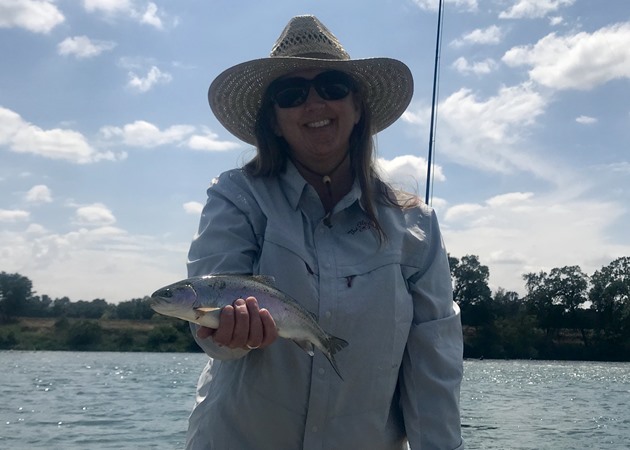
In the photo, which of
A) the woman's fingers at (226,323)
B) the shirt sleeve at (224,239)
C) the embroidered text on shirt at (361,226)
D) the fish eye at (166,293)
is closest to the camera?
the woman's fingers at (226,323)

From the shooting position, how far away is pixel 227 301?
2.94m

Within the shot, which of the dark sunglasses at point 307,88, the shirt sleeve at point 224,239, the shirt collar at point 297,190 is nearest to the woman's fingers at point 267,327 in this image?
the shirt sleeve at point 224,239

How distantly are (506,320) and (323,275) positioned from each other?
98.7 metres

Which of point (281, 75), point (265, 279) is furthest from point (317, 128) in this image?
point (265, 279)

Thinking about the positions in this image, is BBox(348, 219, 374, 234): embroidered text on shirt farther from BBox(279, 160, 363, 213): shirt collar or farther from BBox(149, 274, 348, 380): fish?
BBox(149, 274, 348, 380): fish

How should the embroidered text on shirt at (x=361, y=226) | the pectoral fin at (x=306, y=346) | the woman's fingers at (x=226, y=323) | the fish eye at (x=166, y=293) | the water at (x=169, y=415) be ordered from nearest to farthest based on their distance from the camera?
the woman's fingers at (x=226, y=323) < the fish eye at (x=166, y=293) < the pectoral fin at (x=306, y=346) < the embroidered text on shirt at (x=361, y=226) < the water at (x=169, y=415)

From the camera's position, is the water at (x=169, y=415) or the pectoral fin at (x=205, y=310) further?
the water at (x=169, y=415)

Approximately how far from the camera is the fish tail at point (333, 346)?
10.5 ft

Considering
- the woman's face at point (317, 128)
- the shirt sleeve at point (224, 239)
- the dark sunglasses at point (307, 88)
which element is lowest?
the shirt sleeve at point (224, 239)

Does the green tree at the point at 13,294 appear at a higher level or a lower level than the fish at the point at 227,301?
higher

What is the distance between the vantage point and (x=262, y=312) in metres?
2.90

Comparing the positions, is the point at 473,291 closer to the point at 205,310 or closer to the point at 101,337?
the point at 101,337

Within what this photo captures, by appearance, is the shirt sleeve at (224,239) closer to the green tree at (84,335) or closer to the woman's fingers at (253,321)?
the woman's fingers at (253,321)

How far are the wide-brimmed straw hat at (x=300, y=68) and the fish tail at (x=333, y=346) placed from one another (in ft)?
4.16
